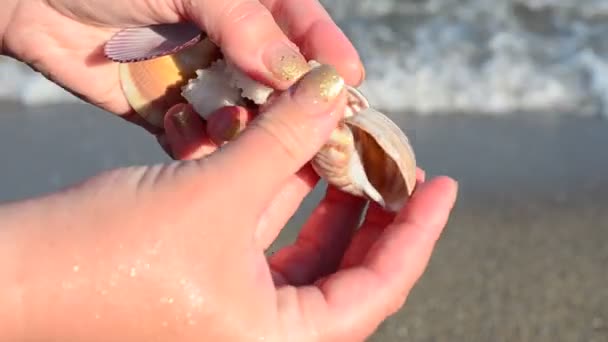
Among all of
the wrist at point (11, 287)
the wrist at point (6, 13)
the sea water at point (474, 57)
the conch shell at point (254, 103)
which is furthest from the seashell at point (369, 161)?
the sea water at point (474, 57)

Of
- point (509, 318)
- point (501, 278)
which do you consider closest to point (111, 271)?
point (509, 318)

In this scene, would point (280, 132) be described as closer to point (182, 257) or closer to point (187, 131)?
point (182, 257)

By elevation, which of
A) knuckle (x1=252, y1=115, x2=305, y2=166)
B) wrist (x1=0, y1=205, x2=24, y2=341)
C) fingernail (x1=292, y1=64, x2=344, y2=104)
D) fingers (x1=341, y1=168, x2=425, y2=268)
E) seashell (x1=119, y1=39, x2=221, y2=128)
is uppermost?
fingernail (x1=292, y1=64, x2=344, y2=104)

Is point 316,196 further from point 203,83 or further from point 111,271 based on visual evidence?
point 111,271

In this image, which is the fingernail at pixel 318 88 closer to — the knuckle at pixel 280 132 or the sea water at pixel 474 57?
the knuckle at pixel 280 132

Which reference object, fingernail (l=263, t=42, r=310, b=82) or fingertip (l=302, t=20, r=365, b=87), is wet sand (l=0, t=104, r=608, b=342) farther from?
fingernail (l=263, t=42, r=310, b=82)

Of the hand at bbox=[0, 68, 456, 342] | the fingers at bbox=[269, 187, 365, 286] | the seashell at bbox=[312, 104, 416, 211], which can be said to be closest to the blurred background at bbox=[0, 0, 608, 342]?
the fingers at bbox=[269, 187, 365, 286]
